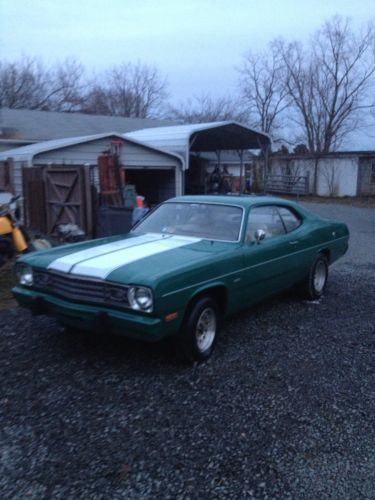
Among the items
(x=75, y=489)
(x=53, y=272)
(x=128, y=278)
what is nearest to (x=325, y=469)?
(x=75, y=489)

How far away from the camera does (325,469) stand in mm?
2922

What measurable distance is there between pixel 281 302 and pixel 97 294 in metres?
3.23

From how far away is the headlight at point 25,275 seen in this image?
4559 millimetres

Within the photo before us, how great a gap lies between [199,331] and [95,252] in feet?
4.16

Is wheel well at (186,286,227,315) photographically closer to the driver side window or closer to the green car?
the green car

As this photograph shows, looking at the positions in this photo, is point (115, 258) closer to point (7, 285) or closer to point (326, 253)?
point (7, 285)

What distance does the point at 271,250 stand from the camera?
5.38 metres

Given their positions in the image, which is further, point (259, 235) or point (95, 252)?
point (259, 235)

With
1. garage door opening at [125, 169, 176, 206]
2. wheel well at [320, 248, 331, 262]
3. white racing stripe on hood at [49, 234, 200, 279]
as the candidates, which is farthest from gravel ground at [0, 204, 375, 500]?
garage door opening at [125, 169, 176, 206]

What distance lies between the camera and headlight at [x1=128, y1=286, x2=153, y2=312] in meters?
3.82

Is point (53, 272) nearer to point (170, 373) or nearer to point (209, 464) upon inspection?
point (170, 373)

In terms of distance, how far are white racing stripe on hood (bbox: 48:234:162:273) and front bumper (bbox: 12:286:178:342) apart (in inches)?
12.0

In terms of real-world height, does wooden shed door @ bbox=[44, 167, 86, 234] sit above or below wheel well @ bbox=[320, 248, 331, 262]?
above

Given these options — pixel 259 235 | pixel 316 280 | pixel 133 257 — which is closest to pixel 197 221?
pixel 259 235
